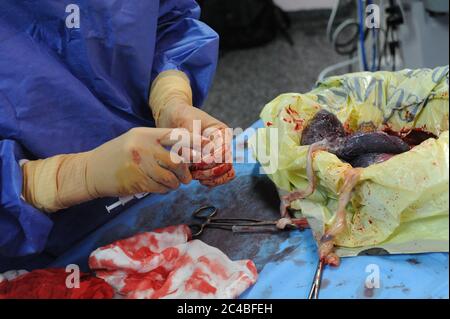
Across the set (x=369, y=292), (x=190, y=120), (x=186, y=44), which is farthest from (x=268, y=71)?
(x=369, y=292)

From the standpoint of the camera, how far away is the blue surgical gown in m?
0.87

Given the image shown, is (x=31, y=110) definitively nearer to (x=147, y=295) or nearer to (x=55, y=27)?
(x=55, y=27)

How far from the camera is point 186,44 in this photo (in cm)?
113

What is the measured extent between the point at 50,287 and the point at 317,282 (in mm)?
432

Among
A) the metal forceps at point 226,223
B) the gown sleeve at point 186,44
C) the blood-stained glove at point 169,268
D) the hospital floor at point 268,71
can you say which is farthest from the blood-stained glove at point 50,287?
the hospital floor at point 268,71

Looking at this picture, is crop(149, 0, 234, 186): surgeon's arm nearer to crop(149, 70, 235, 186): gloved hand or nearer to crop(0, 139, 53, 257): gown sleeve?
crop(149, 70, 235, 186): gloved hand

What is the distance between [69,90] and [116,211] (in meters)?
0.29

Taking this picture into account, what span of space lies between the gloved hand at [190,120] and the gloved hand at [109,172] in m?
0.04

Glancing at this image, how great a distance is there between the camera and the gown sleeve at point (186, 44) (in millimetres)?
1119

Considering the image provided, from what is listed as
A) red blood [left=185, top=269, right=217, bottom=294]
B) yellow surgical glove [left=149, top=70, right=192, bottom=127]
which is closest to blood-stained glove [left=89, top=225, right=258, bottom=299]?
red blood [left=185, top=269, right=217, bottom=294]

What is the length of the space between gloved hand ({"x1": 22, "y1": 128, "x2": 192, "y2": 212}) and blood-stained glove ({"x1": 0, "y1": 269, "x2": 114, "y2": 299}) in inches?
4.6

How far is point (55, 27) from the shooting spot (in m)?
0.95

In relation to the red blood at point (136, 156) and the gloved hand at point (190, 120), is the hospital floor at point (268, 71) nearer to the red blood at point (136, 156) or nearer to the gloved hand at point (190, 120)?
the gloved hand at point (190, 120)

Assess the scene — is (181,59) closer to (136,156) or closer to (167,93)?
(167,93)
